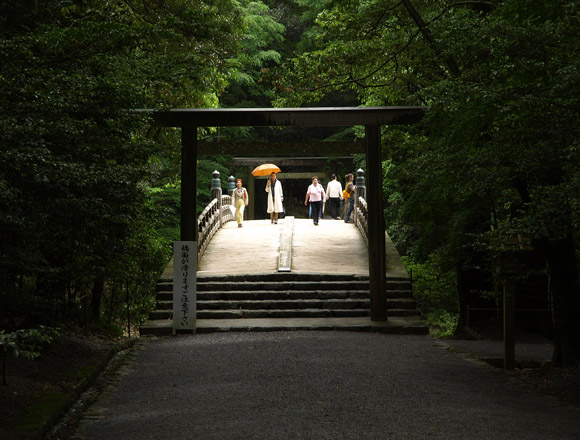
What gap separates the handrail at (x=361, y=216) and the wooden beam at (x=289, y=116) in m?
7.32

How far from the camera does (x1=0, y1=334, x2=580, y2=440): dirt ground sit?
5.04 metres

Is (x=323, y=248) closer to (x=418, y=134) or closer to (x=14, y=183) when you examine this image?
(x=418, y=134)

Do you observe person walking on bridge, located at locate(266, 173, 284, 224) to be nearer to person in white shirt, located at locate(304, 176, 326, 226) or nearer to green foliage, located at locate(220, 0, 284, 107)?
person in white shirt, located at locate(304, 176, 326, 226)

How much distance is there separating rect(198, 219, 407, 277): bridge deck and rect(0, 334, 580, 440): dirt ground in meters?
5.96

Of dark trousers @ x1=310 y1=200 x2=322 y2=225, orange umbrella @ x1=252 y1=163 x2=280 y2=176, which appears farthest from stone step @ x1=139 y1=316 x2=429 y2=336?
orange umbrella @ x1=252 y1=163 x2=280 y2=176

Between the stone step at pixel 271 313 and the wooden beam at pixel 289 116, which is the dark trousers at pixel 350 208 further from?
the wooden beam at pixel 289 116

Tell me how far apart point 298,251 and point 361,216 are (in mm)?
3361

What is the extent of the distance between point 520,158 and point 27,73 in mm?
4825

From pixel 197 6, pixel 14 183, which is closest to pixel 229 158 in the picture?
pixel 197 6

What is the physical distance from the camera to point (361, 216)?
62.8ft

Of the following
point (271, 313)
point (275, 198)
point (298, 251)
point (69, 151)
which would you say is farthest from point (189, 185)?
point (275, 198)

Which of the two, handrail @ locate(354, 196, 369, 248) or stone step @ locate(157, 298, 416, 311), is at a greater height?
handrail @ locate(354, 196, 369, 248)

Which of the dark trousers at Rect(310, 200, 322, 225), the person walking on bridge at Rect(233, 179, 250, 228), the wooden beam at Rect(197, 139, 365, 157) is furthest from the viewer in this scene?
the dark trousers at Rect(310, 200, 322, 225)

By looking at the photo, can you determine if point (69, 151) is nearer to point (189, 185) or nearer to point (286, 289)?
point (189, 185)
